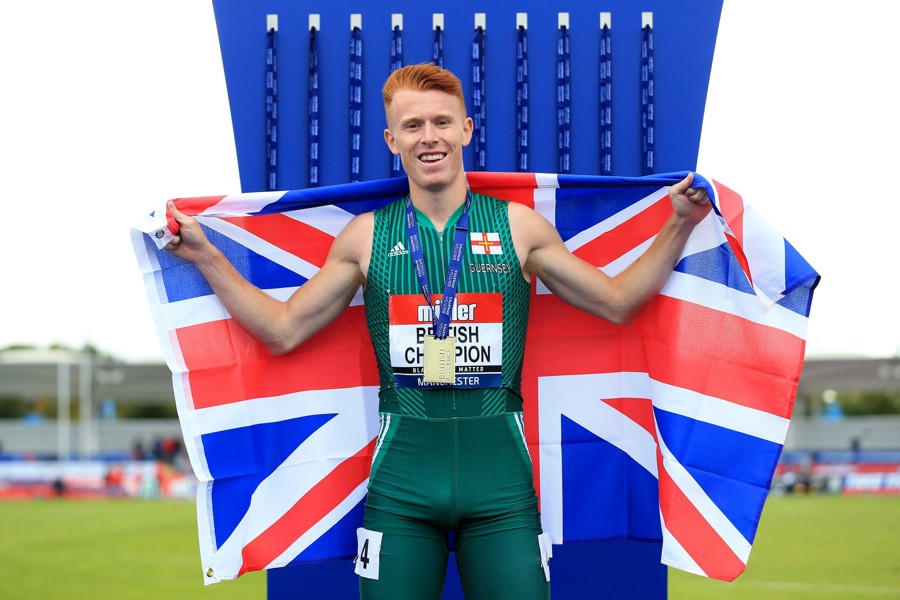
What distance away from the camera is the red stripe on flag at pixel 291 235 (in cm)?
388

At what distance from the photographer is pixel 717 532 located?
11.8 ft

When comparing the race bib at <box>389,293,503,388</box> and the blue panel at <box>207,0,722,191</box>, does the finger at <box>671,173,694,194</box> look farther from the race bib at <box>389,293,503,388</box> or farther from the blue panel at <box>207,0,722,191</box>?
the blue panel at <box>207,0,722,191</box>

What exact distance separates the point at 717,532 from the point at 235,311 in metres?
1.94

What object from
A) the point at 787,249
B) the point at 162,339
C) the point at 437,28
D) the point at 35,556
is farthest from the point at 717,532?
the point at 35,556

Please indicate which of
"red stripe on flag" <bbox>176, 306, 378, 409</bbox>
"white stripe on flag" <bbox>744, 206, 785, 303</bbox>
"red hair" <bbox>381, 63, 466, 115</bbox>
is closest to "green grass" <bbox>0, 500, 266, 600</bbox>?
"red stripe on flag" <bbox>176, 306, 378, 409</bbox>

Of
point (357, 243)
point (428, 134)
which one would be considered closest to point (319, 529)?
point (357, 243)

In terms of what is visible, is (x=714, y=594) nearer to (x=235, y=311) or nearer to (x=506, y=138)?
(x=506, y=138)

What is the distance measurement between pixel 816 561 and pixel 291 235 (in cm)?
895

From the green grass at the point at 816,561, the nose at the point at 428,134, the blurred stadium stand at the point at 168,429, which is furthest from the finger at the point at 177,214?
the blurred stadium stand at the point at 168,429

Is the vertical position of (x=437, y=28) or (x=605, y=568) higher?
(x=437, y=28)

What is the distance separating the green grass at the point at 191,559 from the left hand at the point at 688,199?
5.99 metres

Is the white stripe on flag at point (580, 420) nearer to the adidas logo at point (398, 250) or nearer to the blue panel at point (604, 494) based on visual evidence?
the blue panel at point (604, 494)

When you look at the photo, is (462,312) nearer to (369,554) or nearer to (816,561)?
(369,554)

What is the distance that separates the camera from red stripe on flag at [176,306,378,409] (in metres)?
3.75
